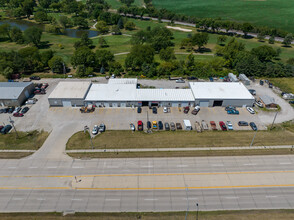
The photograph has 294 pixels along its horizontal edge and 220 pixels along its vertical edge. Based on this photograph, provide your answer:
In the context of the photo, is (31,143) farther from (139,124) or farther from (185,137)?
(185,137)

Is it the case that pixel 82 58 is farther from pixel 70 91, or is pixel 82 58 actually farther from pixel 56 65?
pixel 70 91

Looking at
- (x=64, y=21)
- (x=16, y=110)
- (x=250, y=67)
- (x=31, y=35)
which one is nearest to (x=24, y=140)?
(x=16, y=110)

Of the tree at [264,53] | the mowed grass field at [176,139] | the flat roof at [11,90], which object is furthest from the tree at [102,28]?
the mowed grass field at [176,139]

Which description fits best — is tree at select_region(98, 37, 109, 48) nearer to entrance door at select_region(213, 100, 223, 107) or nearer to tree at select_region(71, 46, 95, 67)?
tree at select_region(71, 46, 95, 67)

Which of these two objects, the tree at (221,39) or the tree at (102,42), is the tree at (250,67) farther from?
the tree at (102,42)

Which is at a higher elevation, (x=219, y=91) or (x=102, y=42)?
(x=102, y=42)

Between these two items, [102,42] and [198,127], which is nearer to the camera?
[198,127]
